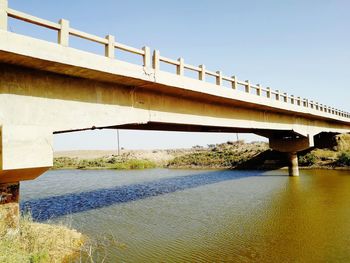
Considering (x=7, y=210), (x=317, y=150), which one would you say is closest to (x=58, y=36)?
(x=7, y=210)

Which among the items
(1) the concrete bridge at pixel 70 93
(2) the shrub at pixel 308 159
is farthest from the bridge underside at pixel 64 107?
(2) the shrub at pixel 308 159

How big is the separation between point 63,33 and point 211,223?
904 centimetres

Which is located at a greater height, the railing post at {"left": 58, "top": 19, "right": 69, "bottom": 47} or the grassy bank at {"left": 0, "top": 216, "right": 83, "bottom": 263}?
the railing post at {"left": 58, "top": 19, "right": 69, "bottom": 47}

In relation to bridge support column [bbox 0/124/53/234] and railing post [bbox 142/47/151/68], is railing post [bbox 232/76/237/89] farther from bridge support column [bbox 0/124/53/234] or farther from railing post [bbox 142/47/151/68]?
bridge support column [bbox 0/124/53/234]


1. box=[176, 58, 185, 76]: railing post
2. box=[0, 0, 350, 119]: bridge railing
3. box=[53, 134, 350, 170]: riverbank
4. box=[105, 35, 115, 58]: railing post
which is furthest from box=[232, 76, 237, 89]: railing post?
box=[53, 134, 350, 170]: riverbank

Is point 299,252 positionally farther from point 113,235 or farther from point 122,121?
point 122,121

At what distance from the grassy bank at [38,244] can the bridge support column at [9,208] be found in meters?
0.20

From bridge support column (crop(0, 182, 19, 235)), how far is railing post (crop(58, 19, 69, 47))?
4.37m

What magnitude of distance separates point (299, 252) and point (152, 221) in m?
6.32

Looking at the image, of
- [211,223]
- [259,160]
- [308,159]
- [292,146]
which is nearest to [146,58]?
[211,223]

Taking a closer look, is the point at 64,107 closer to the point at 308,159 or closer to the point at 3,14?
the point at 3,14

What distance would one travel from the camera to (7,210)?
8.84 meters

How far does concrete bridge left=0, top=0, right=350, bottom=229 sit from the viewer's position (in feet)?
27.4

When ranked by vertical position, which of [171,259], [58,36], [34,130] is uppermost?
[58,36]
